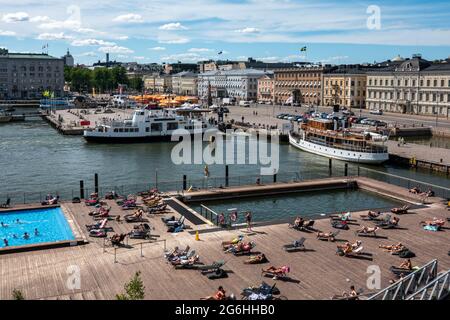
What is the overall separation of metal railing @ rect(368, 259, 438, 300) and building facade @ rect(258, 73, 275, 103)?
12641 cm

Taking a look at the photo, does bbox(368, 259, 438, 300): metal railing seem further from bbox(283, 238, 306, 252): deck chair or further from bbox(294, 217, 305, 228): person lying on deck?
bbox(294, 217, 305, 228): person lying on deck

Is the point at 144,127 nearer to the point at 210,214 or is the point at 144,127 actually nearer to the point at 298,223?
the point at 210,214

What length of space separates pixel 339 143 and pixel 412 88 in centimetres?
4451

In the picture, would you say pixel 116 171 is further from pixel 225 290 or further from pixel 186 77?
Answer: pixel 186 77

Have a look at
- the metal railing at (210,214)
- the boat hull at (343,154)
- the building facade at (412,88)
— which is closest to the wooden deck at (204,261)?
the metal railing at (210,214)

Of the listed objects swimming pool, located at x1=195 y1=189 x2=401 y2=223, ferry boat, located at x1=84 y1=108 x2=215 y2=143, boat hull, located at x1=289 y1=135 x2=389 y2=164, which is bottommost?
swimming pool, located at x1=195 y1=189 x2=401 y2=223

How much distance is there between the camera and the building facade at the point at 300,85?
404 ft

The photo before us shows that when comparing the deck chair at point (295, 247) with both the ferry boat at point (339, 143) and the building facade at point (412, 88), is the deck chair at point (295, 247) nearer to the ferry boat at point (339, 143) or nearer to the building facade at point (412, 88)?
the ferry boat at point (339, 143)

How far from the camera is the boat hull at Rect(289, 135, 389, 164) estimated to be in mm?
52188

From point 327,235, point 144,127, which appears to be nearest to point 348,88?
point 144,127

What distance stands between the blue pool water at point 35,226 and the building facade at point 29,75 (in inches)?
5873

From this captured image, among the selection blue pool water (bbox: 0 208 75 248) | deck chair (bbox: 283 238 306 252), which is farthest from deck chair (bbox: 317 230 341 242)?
blue pool water (bbox: 0 208 75 248)
